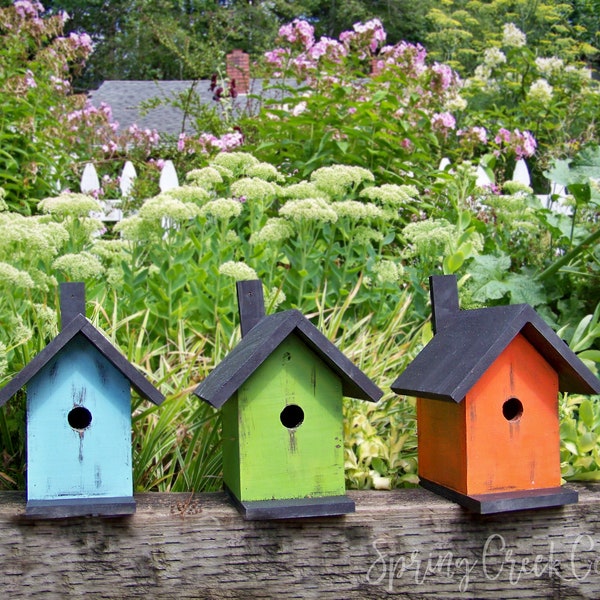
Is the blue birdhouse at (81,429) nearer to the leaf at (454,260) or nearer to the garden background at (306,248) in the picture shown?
the garden background at (306,248)

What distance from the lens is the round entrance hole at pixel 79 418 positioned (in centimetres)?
200

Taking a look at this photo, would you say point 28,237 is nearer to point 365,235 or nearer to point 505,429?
point 365,235

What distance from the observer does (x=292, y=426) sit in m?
2.05

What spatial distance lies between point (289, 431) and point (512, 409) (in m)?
0.62

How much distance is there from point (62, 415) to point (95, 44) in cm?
3351

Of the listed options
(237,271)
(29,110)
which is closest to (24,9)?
(29,110)

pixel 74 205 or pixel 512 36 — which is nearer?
pixel 74 205

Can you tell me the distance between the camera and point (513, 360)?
2.09 metres

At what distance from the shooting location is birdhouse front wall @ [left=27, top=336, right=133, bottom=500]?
190 centimetres

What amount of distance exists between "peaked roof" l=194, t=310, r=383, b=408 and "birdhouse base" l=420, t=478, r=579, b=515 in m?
0.37

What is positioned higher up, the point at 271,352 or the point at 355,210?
the point at 355,210

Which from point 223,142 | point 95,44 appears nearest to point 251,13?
point 95,44

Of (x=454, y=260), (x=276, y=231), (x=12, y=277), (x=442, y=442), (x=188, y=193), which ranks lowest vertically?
(x=442, y=442)

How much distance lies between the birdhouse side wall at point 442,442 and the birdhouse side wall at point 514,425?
0.11ft
